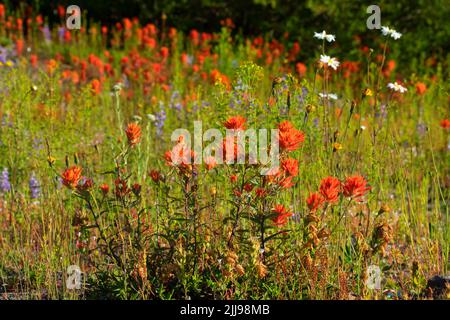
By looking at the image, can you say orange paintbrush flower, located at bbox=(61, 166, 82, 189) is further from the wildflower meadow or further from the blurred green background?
the blurred green background

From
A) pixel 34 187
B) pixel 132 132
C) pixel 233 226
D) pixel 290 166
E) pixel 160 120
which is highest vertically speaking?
pixel 132 132

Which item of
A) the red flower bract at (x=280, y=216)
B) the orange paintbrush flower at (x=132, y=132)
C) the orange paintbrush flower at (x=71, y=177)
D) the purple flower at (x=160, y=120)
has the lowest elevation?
the red flower bract at (x=280, y=216)

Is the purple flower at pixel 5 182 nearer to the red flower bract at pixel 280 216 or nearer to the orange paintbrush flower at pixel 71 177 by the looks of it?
the orange paintbrush flower at pixel 71 177

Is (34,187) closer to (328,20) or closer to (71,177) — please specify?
(71,177)

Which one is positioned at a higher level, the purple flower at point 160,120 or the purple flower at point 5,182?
the purple flower at point 160,120

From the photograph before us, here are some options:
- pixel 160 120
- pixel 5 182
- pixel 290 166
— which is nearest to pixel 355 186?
pixel 290 166

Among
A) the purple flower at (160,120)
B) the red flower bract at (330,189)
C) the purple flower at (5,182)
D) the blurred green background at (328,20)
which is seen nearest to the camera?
the red flower bract at (330,189)

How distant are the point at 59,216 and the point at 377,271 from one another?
5.29 feet

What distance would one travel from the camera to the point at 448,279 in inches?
117

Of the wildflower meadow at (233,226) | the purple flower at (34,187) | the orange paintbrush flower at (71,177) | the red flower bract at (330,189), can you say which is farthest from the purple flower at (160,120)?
the red flower bract at (330,189)

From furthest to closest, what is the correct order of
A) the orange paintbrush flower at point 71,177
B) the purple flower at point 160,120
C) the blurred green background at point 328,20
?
1. the blurred green background at point 328,20
2. the purple flower at point 160,120
3. the orange paintbrush flower at point 71,177

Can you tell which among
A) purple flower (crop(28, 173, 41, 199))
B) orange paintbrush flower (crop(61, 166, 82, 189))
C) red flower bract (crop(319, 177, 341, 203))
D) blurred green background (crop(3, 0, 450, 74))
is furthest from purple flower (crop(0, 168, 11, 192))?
blurred green background (crop(3, 0, 450, 74))

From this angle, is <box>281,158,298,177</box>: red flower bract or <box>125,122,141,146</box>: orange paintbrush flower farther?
<box>125,122,141,146</box>: orange paintbrush flower
